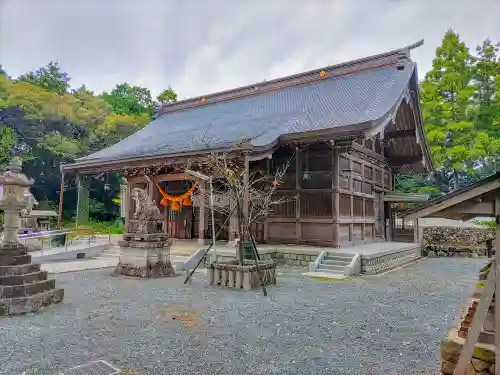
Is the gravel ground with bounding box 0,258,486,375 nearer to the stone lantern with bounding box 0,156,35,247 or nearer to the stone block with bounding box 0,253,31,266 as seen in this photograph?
the stone block with bounding box 0,253,31,266

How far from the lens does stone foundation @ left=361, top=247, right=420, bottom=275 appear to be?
9305 millimetres

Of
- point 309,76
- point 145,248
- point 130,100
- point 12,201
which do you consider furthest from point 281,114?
point 130,100

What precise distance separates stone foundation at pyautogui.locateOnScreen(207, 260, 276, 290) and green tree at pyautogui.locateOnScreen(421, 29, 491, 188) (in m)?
15.2

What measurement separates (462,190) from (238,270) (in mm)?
4996

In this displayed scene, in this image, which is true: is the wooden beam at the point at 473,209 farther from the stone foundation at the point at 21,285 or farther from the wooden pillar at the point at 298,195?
the wooden pillar at the point at 298,195

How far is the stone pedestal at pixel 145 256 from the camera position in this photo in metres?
8.18

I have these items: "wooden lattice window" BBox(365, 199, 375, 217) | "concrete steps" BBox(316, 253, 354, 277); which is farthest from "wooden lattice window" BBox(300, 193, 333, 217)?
"wooden lattice window" BBox(365, 199, 375, 217)

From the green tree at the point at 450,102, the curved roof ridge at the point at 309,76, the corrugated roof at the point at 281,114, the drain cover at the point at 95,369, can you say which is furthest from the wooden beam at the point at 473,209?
→ the green tree at the point at 450,102

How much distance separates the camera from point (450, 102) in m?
19.9

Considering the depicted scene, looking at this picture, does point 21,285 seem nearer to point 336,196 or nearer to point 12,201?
point 12,201

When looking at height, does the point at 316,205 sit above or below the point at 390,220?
above

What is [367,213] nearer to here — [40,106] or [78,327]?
[78,327]

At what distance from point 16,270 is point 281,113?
36.1 feet

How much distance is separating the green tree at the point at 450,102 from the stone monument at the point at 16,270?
18.9m
